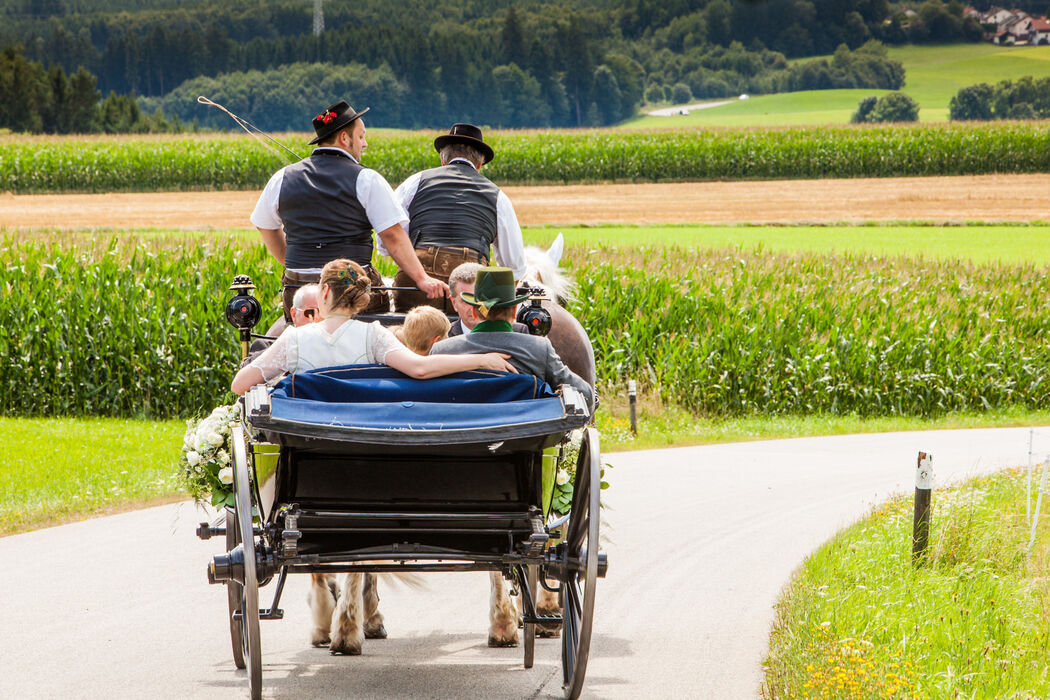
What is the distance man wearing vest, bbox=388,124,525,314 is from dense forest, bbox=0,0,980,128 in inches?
4845

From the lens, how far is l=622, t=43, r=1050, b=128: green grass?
126 meters

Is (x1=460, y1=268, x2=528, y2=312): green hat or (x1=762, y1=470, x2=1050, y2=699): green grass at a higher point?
(x1=460, y1=268, x2=528, y2=312): green hat

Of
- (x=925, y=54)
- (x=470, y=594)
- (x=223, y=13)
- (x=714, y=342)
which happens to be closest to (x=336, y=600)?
(x=470, y=594)

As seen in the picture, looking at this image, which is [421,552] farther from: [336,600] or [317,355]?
[336,600]

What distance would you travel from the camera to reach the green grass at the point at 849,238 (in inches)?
1215

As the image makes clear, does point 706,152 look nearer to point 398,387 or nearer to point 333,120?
point 333,120

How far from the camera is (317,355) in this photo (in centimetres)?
547

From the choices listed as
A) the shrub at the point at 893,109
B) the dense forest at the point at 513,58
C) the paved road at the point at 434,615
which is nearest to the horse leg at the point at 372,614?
the paved road at the point at 434,615

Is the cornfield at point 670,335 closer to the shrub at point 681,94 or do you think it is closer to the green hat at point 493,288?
the green hat at point 493,288

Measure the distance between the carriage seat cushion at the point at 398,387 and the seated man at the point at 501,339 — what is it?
1.08 ft

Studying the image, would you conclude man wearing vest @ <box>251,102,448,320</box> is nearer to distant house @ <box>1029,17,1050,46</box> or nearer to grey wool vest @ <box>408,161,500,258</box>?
grey wool vest @ <box>408,161,500,258</box>

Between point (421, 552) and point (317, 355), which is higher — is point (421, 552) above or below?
below

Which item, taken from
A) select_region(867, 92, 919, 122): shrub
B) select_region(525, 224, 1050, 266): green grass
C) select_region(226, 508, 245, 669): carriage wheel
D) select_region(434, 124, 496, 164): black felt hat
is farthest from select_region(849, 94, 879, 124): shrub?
select_region(226, 508, 245, 669): carriage wheel

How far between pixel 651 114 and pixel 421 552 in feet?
459
